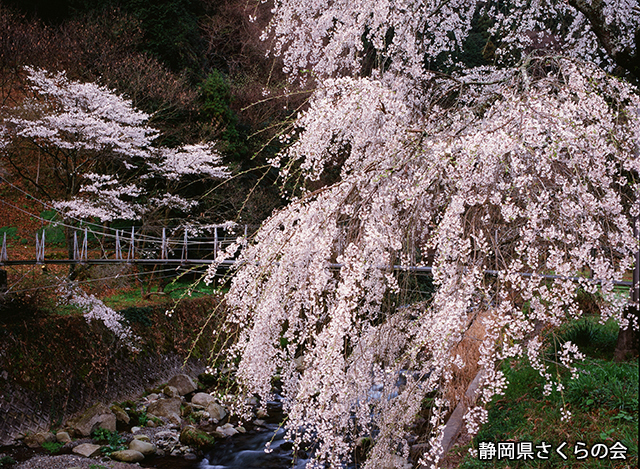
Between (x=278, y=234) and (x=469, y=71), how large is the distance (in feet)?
12.3

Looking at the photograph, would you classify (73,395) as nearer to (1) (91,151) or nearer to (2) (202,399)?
(2) (202,399)

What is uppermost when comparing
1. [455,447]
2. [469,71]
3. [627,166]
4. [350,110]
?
[469,71]

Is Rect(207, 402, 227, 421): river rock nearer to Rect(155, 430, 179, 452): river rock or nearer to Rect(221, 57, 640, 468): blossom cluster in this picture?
Rect(155, 430, 179, 452): river rock

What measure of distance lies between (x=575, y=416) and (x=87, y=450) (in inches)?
236

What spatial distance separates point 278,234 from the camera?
3207mm

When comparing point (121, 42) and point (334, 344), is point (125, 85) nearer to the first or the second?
point (121, 42)

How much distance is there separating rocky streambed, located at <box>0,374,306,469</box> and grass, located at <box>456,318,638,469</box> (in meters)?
2.90

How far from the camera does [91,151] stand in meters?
9.91

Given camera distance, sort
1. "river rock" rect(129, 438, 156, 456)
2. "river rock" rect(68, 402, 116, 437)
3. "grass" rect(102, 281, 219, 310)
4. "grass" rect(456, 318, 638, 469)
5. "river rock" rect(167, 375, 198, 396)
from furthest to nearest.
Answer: "grass" rect(102, 281, 219, 310), "river rock" rect(167, 375, 198, 396), "river rock" rect(68, 402, 116, 437), "river rock" rect(129, 438, 156, 456), "grass" rect(456, 318, 638, 469)


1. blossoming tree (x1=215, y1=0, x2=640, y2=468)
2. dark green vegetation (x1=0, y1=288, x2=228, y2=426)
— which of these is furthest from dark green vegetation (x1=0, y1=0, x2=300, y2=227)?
blossoming tree (x1=215, y1=0, x2=640, y2=468)

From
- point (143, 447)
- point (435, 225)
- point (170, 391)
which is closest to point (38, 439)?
point (143, 447)

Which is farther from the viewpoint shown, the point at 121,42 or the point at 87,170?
the point at 121,42

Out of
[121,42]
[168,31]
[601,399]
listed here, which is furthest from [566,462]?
[168,31]

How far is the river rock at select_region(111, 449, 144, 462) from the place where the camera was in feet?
20.4
